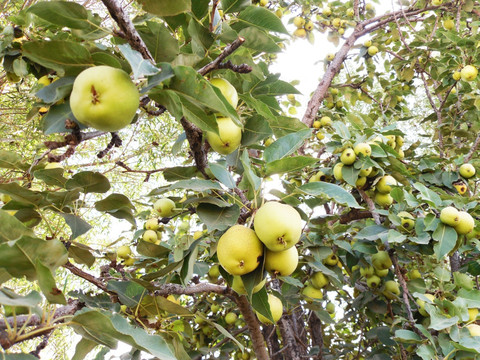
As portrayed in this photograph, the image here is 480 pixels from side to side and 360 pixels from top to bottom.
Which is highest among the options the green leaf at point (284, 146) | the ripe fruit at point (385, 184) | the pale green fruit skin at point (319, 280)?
the green leaf at point (284, 146)

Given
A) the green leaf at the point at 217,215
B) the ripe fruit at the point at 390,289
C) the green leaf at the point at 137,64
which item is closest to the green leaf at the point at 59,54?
the green leaf at the point at 137,64

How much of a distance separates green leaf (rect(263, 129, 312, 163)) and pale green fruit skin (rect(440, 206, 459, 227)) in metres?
0.88

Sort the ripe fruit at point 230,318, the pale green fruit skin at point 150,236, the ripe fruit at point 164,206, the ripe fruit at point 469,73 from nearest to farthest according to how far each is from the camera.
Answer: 1. the ripe fruit at point 164,206
2. the pale green fruit skin at point 150,236
3. the ripe fruit at point 469,73
4. the ripe fruit at point 230,318

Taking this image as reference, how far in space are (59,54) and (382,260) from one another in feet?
5.95

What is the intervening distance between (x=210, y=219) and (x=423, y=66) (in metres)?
2.72

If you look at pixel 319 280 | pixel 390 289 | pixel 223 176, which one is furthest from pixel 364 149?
pixel 223 176

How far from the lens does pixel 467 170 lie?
2.25 meters

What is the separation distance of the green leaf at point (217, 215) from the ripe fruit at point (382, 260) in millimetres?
1293

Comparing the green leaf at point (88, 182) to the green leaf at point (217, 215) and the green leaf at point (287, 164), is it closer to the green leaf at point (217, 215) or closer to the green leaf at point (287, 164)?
the green leaf at point (217, 215)

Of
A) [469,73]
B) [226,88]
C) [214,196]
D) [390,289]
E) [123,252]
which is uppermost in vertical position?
[226,88]

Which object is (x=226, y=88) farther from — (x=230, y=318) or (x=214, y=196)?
(x=230, y=318)

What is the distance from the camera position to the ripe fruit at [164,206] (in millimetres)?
1909

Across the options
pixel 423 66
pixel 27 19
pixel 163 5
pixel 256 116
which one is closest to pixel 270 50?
pixel 256 116

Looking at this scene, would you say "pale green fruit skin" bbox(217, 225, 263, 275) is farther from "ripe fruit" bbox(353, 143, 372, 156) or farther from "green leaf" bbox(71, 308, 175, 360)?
"ripe fruit" bbox(353, 143, 372, 156)
